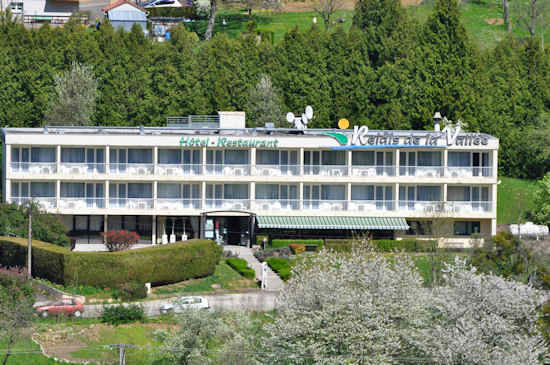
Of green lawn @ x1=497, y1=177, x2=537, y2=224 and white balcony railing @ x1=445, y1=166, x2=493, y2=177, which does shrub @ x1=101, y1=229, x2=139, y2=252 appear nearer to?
white balcony railing @ x1=445, y1=166, x2=493, y2=177

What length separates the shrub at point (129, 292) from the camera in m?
67.6

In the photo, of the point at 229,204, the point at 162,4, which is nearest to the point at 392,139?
the point at 229,204

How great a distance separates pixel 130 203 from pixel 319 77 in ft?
88.8

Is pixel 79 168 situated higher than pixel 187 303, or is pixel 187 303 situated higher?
pixel 79 168

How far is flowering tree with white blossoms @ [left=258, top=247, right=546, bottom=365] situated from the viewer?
159ft

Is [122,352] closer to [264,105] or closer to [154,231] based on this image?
[154,231]

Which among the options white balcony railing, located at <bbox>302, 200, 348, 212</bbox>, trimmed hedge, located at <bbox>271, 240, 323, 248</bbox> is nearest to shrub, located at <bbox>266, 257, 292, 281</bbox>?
trimmed hedge, located at <bbox>271, 240, 323, 248</bbox>

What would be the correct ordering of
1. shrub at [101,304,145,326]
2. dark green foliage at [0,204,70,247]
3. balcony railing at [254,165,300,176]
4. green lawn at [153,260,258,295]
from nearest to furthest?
shrub at [101,304,145,326] < green lawn at [153,260,258,295] < dark green foliage at [0,204,70,247] < balcony railing at [254,165,300,176]

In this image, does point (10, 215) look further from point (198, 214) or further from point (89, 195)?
point (198, 214)

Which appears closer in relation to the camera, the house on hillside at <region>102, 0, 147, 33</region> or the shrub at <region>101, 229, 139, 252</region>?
the shrub at <region>101, 229, 139, 252</region>

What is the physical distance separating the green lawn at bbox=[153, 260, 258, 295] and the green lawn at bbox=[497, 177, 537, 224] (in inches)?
1167

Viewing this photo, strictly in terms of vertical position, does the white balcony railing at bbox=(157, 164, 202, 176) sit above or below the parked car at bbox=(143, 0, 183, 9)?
below

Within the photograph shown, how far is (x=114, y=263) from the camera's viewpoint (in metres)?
68.1

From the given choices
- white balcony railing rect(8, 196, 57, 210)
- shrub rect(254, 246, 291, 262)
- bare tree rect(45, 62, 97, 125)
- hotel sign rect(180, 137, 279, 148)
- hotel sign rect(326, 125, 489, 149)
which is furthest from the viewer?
bare tree rect(45, 62, 97, 125)
